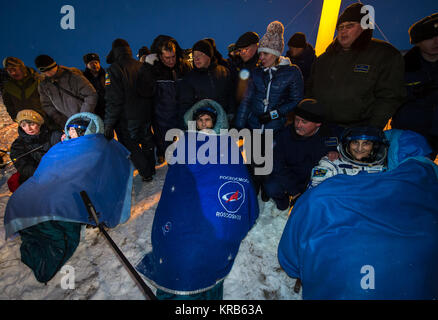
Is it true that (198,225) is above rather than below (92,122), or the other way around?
below

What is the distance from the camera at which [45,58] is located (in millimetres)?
3154

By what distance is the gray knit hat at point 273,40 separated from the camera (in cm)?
255

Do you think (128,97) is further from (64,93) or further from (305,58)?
(305,58)

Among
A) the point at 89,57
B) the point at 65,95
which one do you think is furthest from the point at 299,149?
→ the point at 89,57

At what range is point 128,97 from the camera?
10.5ft

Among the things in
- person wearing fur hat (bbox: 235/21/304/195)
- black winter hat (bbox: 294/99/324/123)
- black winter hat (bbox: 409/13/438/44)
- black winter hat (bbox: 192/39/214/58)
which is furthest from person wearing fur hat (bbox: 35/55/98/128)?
black winter hat (bbox: 409/13/438/44)

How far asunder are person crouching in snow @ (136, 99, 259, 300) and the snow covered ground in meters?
0.35

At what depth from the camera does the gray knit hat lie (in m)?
2.55

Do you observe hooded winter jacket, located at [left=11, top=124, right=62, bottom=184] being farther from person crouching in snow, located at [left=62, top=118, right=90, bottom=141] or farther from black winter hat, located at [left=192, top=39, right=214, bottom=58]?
black winter hat, located at [left=192, top=39, right=214, bottom=58]

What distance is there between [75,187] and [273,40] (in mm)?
3067

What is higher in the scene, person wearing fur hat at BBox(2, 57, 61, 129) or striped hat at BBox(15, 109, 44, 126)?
person wearing fur hat at BBox(2, 57, 61, 129)

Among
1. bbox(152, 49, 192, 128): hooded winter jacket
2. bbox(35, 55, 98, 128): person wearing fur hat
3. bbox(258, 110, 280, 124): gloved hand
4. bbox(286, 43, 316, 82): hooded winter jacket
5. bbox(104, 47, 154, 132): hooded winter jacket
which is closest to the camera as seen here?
bbox(258, 110, 280, 124): gloved hand

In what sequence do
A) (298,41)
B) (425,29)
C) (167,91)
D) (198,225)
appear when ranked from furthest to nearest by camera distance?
(298,41)
(167,91)
(425,29)
(198,225)
